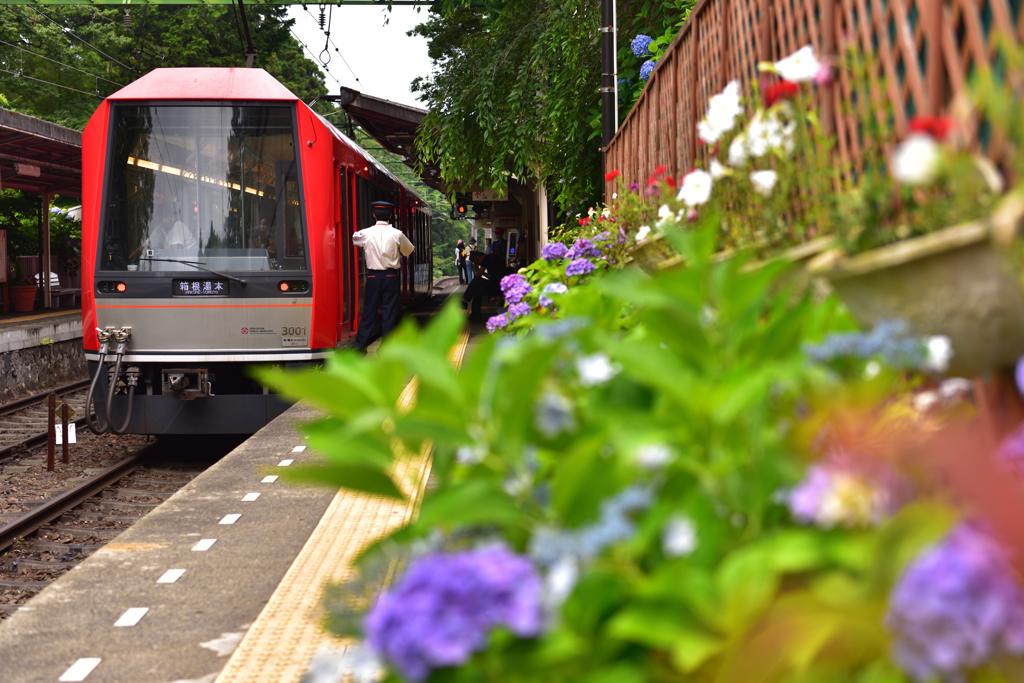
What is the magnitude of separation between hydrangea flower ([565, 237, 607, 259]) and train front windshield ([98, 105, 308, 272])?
3576 millimetres

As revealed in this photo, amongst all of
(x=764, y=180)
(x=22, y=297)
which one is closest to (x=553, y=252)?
(x=764, y=180)

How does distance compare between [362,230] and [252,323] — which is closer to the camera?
[252,323]

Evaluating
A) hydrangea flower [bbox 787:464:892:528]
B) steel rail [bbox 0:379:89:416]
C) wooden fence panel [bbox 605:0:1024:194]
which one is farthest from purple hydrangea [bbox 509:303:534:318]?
steel rail [bbox 0:379:89:416]

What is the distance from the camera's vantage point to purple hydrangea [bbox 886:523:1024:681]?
0.66 m

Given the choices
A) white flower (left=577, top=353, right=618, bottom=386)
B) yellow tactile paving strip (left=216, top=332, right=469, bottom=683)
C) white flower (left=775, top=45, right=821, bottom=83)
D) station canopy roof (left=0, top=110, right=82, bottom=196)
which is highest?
station canopy roof (left=0, top=110, right=82, bottom=196)

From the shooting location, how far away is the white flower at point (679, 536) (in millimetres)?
897

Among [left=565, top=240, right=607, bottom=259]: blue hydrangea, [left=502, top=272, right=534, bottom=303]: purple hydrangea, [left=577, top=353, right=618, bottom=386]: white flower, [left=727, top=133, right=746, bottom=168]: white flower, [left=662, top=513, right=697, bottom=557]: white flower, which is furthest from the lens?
[left=565, top=240, right=607, bottom=259]: blue hydrangea

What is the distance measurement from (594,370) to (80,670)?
2.33 metres

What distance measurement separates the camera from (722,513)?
99cm

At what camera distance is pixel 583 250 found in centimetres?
443

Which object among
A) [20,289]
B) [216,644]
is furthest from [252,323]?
[20,289]

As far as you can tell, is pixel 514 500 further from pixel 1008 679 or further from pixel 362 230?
pixel 362 230

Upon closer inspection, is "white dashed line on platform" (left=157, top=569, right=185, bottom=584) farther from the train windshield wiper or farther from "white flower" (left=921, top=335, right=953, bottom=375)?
the train windshield wiper

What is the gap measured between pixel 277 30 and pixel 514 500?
133 ft
